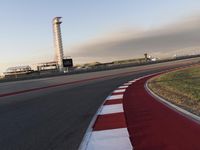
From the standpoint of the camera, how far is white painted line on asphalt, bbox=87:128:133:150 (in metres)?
5.92

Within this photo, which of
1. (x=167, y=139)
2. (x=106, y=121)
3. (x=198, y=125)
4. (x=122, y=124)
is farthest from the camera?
(x=106, y=121)

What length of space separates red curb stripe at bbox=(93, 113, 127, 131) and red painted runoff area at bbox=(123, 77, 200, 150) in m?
0.14

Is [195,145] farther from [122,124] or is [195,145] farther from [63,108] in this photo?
[63,108]

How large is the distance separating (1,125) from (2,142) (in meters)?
1.94

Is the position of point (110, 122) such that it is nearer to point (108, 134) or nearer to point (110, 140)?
point (108, 134)

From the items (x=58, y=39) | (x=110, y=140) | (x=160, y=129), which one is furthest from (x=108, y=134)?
(x=58, y=39)

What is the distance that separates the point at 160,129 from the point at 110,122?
144 cm

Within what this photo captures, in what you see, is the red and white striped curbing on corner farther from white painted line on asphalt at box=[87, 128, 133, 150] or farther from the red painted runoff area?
the red painted runoff area

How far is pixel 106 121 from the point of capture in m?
8.28

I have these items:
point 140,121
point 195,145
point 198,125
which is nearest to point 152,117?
point 140,121

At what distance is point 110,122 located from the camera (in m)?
8.11

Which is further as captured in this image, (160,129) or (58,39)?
(58,39)

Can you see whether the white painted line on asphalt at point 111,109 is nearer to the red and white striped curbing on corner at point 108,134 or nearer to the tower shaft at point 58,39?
the red and white striped curbing on corner at point 108,134

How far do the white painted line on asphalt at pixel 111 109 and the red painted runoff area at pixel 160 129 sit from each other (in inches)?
9.3
